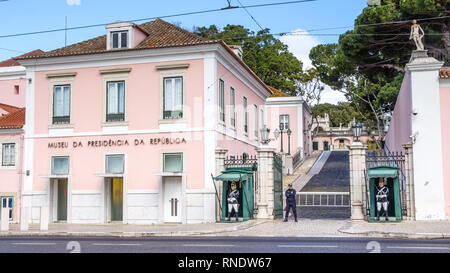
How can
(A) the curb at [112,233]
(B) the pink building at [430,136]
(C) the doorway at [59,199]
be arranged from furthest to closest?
(C) the doorway at [59,199], (B) the pink building at [430,136], (A) the curb at [112,233]

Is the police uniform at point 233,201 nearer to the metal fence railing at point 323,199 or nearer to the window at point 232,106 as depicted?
the window at point 232,106

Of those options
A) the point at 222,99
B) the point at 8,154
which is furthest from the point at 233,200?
the point at 8,154

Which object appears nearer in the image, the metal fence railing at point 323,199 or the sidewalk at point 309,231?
the sidewalk at point 309,231

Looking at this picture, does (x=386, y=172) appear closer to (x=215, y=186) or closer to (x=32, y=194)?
(x=215, y=186)

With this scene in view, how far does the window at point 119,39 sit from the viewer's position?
24.0 metres

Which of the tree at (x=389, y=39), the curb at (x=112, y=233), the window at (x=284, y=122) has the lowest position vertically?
the curb at (x=112, y=233)

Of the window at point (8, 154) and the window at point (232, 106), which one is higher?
the window at point (232, 106)

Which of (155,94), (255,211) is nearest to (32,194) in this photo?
(155,94)

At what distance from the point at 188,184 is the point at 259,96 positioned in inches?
462

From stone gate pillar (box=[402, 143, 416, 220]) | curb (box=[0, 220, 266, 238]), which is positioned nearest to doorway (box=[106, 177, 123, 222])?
curb (box=[0, 220, 266, 238])

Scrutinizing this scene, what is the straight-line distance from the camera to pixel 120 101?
78.7 ft

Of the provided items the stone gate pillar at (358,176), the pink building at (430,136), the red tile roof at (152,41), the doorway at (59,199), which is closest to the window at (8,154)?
the doorway at (59,199)

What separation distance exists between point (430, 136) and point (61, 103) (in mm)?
16329

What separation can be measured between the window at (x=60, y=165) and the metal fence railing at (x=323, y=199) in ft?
42.6
